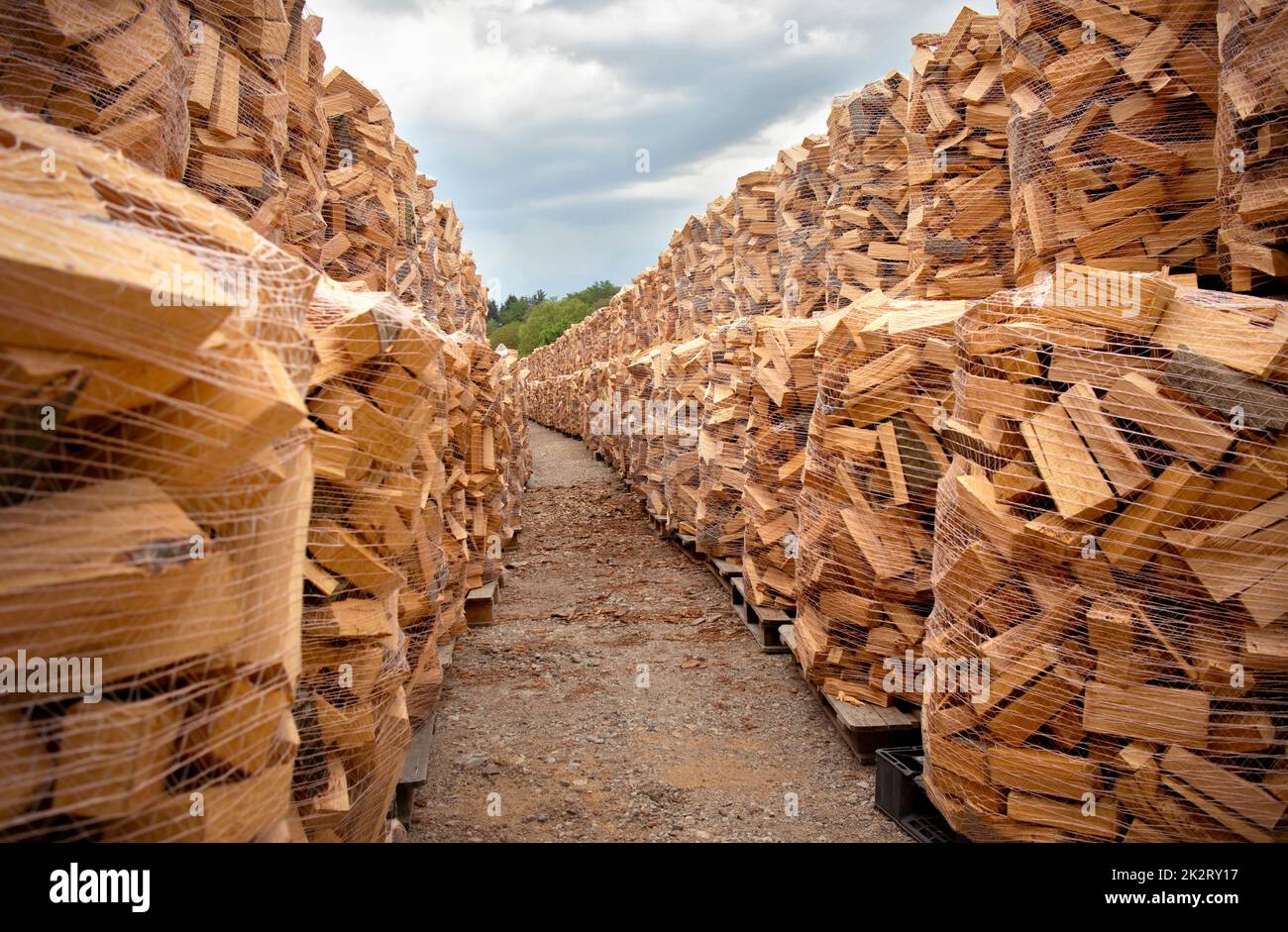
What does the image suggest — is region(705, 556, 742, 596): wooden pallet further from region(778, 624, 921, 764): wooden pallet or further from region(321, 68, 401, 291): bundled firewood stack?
region(321, 68, 401, 291): bundled firewood stack

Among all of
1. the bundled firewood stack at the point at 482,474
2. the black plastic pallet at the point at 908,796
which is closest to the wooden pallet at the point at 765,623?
the black plastic pallet at the point at 908,796

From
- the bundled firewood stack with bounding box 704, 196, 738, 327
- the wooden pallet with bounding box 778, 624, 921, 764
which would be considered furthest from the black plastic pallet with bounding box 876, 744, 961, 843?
the bundled firewood stack with bounding box 704, 196, 738, 327

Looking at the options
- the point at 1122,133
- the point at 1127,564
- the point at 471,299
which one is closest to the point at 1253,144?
the point at 1122,133

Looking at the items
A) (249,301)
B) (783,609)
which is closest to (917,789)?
(783,609)

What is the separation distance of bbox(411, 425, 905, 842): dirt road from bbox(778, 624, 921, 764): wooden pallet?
0.10m

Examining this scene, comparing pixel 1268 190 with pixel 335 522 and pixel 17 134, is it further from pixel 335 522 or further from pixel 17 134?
pixel 17 134

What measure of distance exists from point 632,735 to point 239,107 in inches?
128

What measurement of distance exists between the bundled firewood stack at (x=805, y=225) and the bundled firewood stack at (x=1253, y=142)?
3644 millimetres

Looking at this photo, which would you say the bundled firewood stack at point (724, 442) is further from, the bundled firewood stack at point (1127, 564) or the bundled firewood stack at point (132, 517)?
the bundled firewood stack at point (132, 517)

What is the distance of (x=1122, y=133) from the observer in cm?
309

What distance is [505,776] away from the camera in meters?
3.70

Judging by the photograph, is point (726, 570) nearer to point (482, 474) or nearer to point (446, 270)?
point (482, 474)

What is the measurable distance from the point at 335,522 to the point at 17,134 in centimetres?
103

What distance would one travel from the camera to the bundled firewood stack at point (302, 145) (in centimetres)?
317
